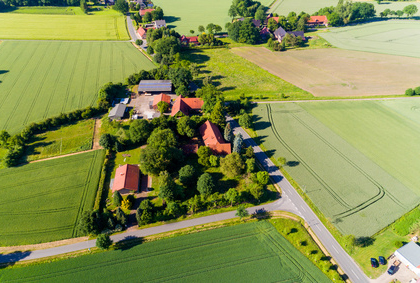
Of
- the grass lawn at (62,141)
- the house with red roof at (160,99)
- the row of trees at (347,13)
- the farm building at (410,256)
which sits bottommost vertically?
the farm building at (410,256)

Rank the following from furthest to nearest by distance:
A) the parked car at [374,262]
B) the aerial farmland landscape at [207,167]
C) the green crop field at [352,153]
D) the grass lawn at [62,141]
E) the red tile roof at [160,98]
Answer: the red tile roof at [160,98] < the grass lawn at [62,141] < the green crop field at [352,153] < the aerial farmland landscape at [207,167] < the parked car at [374,262]

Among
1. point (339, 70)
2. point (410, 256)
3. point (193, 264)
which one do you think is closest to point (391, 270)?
point (410, 256)

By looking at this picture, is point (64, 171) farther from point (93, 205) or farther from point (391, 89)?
point (391, 89)

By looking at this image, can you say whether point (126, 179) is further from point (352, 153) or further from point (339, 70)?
point (339, 70)

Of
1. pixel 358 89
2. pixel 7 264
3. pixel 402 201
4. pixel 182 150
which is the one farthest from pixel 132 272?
pixel 358 89

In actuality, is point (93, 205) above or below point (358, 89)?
below

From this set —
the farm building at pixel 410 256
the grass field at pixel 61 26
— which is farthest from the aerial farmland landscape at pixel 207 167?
the grass field at pixel 61 26

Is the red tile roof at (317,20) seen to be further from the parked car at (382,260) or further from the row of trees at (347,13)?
the parked car at (382,260)
